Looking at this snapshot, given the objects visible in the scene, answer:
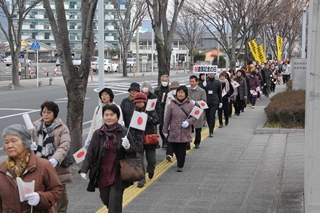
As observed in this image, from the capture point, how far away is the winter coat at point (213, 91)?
1266 centimetres

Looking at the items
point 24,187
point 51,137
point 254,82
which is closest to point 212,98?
point 51,137

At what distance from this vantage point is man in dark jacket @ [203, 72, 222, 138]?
1265 cm

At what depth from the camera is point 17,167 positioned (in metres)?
3.94

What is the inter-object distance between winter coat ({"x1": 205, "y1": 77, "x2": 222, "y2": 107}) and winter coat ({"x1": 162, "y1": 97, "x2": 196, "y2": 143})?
376 cm

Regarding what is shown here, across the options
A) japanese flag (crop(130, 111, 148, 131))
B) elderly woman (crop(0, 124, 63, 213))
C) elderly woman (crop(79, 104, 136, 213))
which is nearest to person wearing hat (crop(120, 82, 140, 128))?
japanese flag (crop(130, 111, 148, 131))

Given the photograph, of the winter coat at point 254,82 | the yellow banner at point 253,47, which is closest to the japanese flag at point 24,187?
the winter coat at point 254,82

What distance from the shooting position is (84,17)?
912 cm

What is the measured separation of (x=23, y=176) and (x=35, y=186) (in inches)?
4.8

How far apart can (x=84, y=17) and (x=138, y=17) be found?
34.9 m

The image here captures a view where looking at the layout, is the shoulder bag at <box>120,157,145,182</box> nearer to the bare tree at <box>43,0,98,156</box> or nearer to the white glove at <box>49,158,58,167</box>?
the white glove at <box>49,158,58,167</box>

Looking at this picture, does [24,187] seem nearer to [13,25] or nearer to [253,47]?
[253,47]

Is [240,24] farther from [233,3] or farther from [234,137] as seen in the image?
[234,137]

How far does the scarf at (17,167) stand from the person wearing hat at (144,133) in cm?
370

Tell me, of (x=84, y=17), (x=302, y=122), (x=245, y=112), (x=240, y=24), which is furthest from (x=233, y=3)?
(x=84, y=17)
